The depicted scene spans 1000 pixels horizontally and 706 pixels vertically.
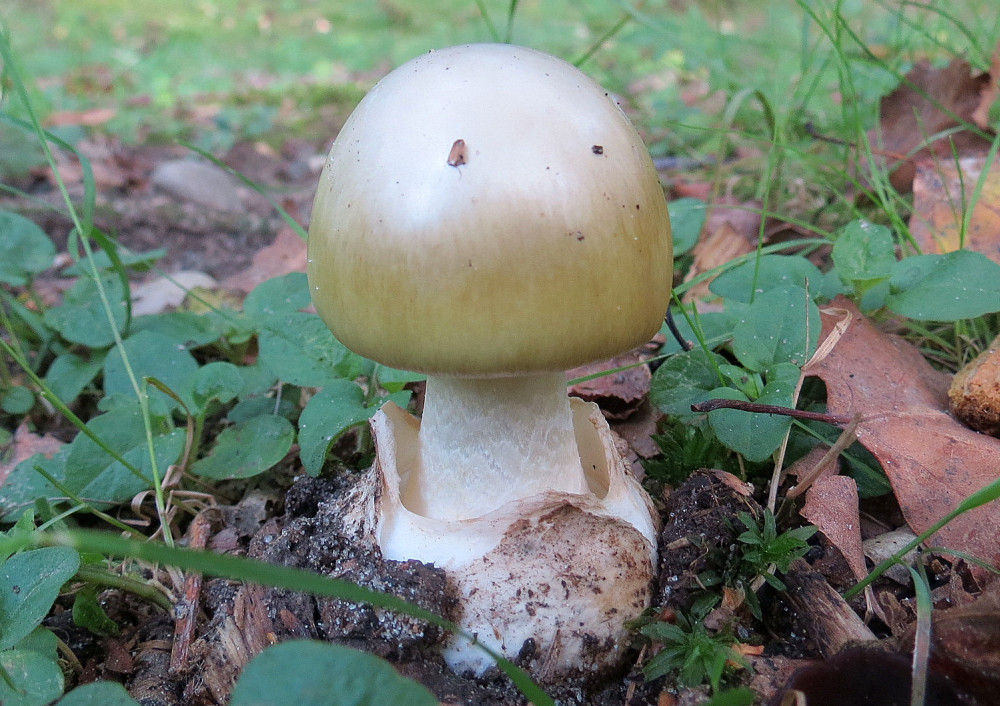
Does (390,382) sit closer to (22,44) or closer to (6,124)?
(6,124)

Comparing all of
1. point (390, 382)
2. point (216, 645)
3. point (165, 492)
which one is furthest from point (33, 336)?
point (216, 645)

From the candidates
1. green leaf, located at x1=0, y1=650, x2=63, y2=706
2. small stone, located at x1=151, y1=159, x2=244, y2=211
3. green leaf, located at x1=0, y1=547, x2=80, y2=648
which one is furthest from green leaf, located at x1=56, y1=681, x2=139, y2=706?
small stone, located at x1=151, y1=159, x2=244, y2=211

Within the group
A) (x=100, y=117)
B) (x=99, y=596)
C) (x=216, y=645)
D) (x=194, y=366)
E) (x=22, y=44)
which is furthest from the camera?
(x=22, y=44)

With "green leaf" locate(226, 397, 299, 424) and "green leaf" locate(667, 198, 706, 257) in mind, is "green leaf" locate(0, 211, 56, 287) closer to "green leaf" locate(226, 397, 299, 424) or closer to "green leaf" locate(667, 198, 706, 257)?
"green leaf" locate(226, 397, 299, 424)

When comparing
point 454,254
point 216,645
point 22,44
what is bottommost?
point 22,44

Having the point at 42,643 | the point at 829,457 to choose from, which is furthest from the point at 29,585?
the point at 829,457

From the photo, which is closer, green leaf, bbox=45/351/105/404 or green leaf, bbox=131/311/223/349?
green leaf, bbox=45/351/105/404
